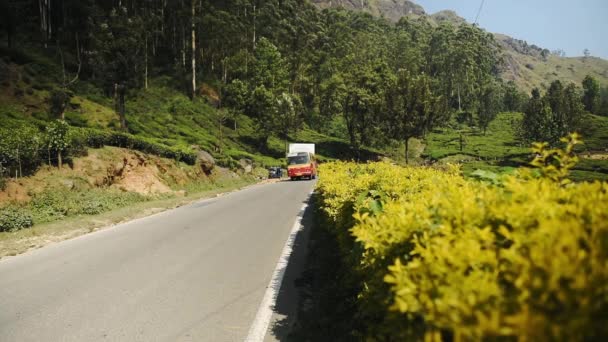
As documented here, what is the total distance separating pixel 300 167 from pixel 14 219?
2452 cm

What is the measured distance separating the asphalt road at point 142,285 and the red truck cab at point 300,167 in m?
23.5

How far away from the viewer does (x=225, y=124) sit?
174ft

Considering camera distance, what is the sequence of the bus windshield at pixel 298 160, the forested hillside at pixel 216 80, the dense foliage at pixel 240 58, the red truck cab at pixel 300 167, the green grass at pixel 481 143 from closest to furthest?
1. the forested hillside at pixel 216 80
2. the dense foliage at pixel 240 58
3. the red truck cab at pixel 300 167
4. the bus windshield at pixel 298 160
5. the green grass at pixel 481 143

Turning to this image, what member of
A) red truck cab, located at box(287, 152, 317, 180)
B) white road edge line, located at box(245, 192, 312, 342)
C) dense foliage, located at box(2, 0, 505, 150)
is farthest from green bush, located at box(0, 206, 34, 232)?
red truck cab, located at box(287, 152, 317, 180)

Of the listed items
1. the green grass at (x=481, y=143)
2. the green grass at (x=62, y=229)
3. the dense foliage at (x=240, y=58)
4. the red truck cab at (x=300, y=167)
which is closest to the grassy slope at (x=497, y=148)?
the green grass at (x=481, y=143)

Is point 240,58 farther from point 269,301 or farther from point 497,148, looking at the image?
point 269,301

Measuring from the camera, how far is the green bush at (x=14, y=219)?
40.0 feet

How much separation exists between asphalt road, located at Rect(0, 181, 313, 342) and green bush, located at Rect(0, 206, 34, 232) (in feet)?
11.3

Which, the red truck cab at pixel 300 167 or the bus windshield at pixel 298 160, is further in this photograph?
the bus windshield at pixel 298 160

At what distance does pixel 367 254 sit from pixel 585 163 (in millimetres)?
51222

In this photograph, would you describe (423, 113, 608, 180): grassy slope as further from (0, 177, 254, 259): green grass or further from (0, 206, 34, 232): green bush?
(0, 206, 34, 232): green bush

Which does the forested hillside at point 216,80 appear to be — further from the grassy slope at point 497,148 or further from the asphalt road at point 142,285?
the asphalt road at point 142,285

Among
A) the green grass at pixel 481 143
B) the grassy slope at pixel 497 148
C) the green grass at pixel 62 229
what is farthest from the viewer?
the green grass at pixel 481 143

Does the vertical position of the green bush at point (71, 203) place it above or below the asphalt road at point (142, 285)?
below
